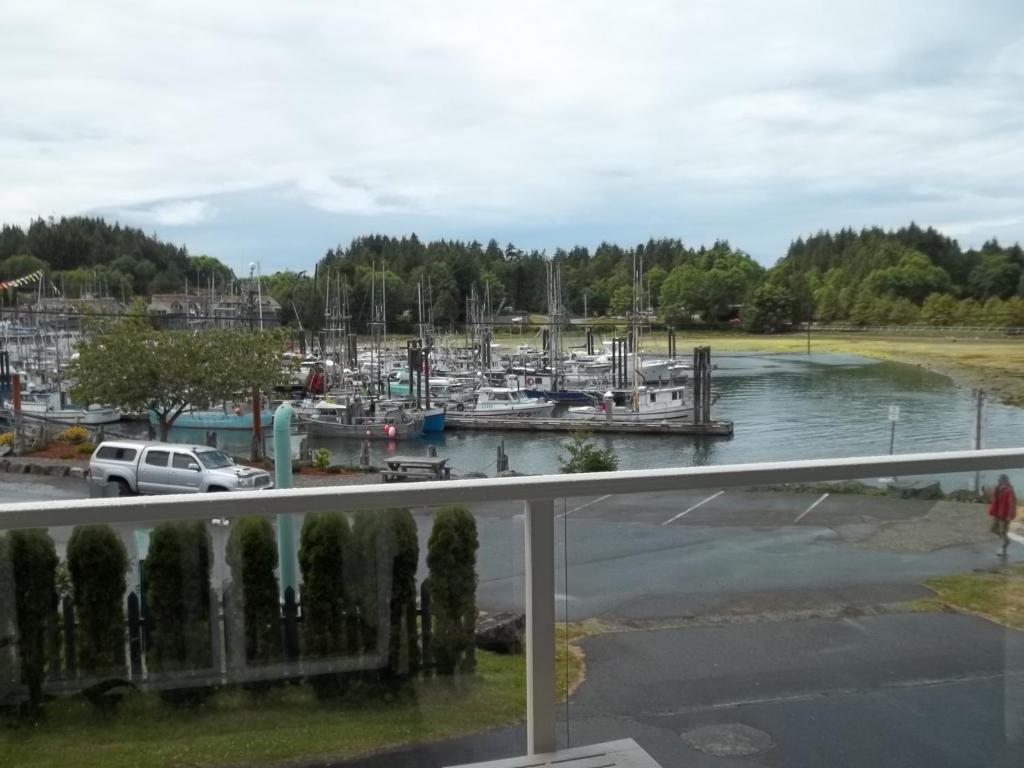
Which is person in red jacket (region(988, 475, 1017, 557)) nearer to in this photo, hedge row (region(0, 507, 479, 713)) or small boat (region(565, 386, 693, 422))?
hedge row (region(0, 507, 479, 713))

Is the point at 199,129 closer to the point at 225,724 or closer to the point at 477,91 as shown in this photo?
the point at 477,91

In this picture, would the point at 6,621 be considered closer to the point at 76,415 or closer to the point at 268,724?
the point at 268,724

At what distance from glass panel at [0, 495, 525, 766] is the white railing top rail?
0.03 metres

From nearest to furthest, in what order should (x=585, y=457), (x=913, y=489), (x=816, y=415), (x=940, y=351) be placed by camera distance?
1. (x=913, y=489)
2. (x=940, y=351)
3. (x=585, y=457)
4. (x=816, y=415)

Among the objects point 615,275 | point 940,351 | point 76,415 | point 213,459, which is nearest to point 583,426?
point 615,275

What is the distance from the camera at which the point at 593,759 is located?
171 centimetres

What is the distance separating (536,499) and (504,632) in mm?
244

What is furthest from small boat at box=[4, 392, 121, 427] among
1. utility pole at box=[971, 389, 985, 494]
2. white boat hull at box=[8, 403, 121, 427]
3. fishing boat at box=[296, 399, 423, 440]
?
utility pole at box=[971, 389, 985, 494]

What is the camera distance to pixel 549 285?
1307 cm

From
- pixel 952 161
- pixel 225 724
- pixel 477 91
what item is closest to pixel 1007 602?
pixel 225 724

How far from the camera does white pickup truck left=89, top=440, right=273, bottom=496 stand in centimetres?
830

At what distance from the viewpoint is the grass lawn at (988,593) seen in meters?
1.85

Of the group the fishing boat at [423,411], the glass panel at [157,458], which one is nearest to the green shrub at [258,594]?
the glass panel at [157,458]

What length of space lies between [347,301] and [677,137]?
27.2 ft
